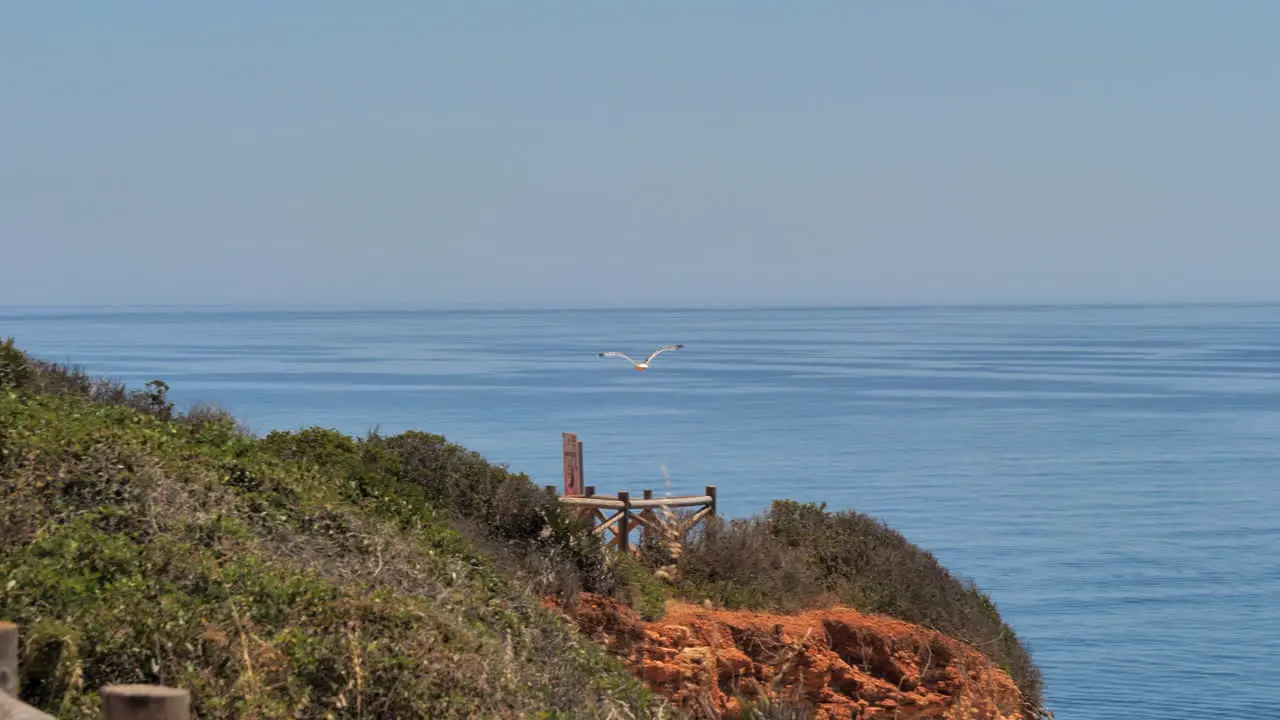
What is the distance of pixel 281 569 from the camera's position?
9.64 meters

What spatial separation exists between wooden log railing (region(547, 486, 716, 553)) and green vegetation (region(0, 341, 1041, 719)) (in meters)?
2.05

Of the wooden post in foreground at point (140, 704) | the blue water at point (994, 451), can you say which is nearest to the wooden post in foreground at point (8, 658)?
the wooden post in foreground at point (140, 704)

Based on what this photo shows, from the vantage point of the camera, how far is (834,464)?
68.4 meters

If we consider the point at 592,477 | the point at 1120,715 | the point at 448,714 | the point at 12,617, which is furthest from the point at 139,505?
the point at 592,477

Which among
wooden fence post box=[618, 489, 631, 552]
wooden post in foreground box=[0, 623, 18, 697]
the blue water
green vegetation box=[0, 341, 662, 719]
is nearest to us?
wooden post in foreground box=[0, 623, 18, 697]

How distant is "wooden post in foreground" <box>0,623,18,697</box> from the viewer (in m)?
6.02

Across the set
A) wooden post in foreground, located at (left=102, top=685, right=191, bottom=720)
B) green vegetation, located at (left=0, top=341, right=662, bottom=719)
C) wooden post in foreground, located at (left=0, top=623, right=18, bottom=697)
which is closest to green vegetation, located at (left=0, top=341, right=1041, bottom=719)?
green vegetation, located at (left=0, top=341, right=662, bottom=719)

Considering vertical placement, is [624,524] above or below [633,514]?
below

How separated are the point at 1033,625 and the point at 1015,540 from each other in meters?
12.2

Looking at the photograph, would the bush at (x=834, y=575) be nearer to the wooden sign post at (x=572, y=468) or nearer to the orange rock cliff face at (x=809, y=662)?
the orange rock cliff face at (x=809, y=662)

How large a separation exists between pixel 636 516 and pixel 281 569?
1065cm

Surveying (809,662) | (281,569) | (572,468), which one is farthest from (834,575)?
(281,569)

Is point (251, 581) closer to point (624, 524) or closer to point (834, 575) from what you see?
point (624, 524)

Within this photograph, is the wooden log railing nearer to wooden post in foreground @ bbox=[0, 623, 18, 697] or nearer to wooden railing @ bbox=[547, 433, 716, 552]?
A: wooden railing @ bbox=[547, 433, 716, 552]
